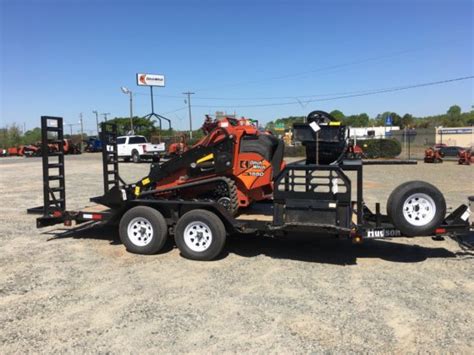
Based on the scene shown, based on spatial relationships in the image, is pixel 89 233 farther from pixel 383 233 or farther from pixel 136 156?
pixel 136 156

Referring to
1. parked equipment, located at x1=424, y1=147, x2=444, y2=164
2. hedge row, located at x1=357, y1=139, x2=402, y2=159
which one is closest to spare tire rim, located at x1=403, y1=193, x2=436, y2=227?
parked equipment, located at x1=424, y1=147, x2=444, y2=164

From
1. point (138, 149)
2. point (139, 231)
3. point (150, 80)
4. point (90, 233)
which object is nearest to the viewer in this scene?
point (139, 231)

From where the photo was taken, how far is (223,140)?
22.1ft

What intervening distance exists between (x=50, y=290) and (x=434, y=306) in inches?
175

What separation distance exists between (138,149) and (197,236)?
24.8m

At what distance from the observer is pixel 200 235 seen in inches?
256

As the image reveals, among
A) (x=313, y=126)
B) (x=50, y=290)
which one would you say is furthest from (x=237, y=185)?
(x=50, y=290)

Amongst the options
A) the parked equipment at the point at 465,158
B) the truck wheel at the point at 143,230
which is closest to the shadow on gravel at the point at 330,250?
the truck wheel at the point at 143,230

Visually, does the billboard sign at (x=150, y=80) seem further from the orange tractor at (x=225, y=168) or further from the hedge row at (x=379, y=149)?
the orange tractor at (x=225, y=168)

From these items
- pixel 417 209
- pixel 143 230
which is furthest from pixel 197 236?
pixel 417 209

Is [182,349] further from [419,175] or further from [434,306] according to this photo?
[419,175]

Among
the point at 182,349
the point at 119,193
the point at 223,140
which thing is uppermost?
the point at 223,140

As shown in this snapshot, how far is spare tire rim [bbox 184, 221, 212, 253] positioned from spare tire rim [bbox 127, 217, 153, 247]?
677 mm

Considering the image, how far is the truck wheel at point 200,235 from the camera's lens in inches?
249
